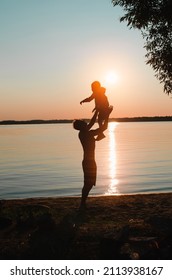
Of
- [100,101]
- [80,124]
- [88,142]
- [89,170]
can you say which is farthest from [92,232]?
[100,101]

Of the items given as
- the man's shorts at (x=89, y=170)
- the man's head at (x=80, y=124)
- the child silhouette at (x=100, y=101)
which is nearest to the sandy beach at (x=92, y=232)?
the man's shorts at (x=89, y=170)

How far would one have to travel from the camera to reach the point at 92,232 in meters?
12.0

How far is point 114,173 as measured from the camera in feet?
133

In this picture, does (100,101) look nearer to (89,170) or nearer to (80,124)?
(80,124)

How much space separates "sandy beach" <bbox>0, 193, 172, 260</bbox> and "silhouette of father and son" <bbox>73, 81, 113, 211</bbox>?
1429 millimetres

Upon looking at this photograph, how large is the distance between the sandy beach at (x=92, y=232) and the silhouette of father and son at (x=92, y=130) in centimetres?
143

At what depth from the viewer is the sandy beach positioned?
942cm

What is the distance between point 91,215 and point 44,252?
5149mm

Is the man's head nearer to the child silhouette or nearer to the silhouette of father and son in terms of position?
the silhouette of father and son

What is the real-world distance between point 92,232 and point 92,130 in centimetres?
344

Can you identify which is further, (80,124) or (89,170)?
(89,170)

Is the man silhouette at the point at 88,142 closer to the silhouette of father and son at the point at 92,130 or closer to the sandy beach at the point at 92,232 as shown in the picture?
the silhouette of father and son at the point at 92,130

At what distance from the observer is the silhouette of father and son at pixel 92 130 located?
43.9ft
